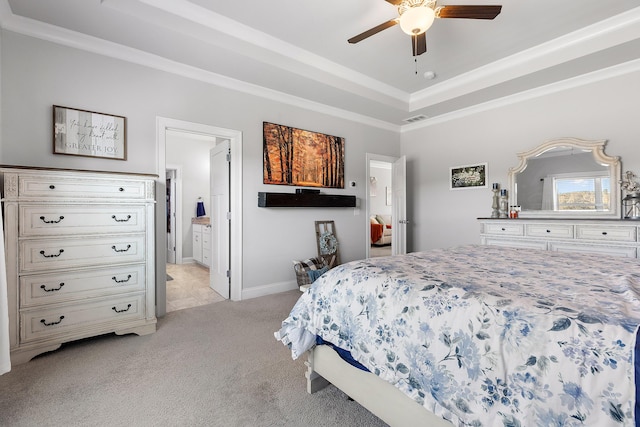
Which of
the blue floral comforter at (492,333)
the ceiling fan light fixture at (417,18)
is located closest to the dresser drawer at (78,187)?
the blue floral comforter at (492,333)

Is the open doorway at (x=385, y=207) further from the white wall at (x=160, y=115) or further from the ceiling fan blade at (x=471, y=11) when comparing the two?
the ceiling fan blade at (x=471, y=11)

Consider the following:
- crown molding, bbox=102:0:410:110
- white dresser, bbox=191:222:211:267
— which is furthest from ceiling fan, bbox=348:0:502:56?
white dresser, bbox=191:222:211:267

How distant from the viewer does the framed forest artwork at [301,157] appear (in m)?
3.76

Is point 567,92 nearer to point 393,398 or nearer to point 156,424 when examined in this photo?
point 393,398

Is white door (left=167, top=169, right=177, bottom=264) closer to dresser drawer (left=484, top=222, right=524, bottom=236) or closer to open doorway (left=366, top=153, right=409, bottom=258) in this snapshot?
open doorway (left=366, top=153, right=409, bottom=258)

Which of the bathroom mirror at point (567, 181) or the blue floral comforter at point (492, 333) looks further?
the bathroom mirror at point (567, 181)

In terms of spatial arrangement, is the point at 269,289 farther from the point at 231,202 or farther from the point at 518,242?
the point at 518,242

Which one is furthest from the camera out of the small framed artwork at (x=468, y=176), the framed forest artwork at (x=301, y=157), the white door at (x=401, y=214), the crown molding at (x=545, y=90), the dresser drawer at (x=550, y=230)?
the white door at (x=401, y=214)

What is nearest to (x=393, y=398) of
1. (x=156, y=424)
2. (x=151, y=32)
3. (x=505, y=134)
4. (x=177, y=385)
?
(x=156, y=424)

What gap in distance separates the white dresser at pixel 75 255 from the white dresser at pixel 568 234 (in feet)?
13.2

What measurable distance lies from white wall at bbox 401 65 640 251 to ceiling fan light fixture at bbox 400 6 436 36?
2.64 m

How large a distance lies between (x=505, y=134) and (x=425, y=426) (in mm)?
4126

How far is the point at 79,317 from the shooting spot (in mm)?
2260

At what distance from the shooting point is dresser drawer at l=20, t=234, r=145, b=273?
2.08m
